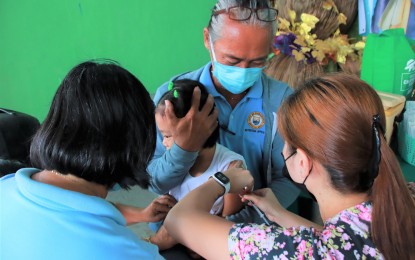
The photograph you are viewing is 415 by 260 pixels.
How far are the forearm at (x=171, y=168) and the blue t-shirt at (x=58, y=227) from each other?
47cm

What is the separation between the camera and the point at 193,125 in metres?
1.18

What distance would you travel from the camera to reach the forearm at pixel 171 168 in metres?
1.15

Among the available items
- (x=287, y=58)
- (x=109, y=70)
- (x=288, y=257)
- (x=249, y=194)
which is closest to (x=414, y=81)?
(x=287, y=58)

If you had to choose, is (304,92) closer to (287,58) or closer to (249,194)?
(249,194)

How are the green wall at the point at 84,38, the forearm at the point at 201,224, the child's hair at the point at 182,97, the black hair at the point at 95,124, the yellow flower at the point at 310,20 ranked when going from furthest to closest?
the green wall at the point at 84,38 → the yellow flower at the point at 310,20 → the child's hair at the point at 182,97 → the forearm at the point at 201,224 → the black hair at the point at 95,124

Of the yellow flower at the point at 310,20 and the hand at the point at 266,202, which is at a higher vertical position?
the yellow flower at the point at 310,20

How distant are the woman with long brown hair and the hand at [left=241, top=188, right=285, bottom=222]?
0.25m

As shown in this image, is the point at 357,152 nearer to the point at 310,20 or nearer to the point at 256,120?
the point at 256,120

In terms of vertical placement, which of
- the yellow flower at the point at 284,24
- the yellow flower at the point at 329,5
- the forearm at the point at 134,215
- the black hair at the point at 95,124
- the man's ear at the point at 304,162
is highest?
the yellow flower at the point at 329,5

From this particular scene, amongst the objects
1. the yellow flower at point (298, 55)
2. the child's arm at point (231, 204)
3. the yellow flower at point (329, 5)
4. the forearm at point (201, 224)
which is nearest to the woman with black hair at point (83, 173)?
the forearm at point (201, 224)

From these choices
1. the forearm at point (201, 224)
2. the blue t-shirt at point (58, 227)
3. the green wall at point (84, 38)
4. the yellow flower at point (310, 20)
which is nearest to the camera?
the blue t-shirt at point (58, 227)

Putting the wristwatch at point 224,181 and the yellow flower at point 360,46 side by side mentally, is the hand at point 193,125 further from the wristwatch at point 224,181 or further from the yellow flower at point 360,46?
the yellow flower at point 360,46

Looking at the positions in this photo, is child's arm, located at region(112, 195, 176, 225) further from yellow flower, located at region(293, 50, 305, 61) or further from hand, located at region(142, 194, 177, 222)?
yellow flower, located at region(293, 50, 305, 61)

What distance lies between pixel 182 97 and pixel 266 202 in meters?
0.42
